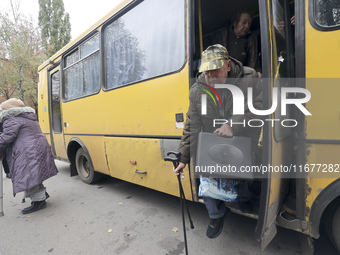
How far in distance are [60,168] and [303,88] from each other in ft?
21.8

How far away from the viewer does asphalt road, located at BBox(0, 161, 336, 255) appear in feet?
7.15

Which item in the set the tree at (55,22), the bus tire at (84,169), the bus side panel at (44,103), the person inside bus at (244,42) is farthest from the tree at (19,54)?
the person inside bus at (244,42)

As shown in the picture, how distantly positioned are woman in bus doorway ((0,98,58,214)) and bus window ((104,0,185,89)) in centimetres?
145

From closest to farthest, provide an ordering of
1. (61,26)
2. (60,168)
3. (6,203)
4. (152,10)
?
1. (152,10)
2. (6,203)
3. (60,168)
4. (61,26)

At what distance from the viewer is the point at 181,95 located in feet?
7.41

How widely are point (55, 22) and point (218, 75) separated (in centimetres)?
2702

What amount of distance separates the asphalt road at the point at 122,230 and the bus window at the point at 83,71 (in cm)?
205

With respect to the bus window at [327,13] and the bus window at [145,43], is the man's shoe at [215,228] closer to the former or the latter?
the bus window at [145,43]

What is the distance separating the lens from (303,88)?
1611 millimetres

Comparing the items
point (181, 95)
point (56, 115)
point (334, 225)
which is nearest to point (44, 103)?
point (56, 115)

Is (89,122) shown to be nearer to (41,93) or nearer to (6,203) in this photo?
(6,203)

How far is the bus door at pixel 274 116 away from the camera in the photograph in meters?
1.51

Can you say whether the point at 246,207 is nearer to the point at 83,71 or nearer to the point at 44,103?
the point at 83,71

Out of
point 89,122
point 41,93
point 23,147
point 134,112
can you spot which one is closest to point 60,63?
point 41,93
